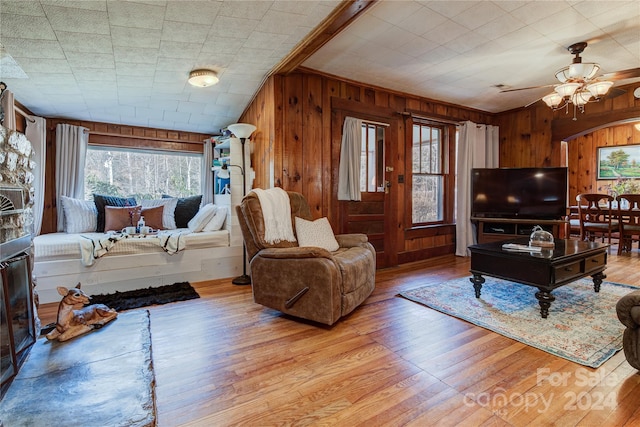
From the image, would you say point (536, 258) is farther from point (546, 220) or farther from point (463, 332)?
point (546, 220)

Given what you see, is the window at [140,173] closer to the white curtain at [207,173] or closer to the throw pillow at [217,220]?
the white curtain at [207,173]

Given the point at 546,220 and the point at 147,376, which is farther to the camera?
the point at 546,220

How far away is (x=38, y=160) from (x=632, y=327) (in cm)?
539

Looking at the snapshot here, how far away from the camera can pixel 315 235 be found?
2.95m

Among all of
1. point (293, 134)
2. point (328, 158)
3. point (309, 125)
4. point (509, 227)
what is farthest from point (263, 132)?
point (509, 227)

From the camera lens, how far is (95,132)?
13.8ft

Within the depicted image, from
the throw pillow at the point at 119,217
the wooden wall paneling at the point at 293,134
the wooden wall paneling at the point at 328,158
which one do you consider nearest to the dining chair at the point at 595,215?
the wooden wall paneling at the point at 328,158

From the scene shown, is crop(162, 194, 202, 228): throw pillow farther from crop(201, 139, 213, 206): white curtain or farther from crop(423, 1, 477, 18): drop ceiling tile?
crop(423, 1, 477, 18): drop ceiling tile

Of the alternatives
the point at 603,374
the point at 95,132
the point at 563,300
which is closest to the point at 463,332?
the point at 603,374

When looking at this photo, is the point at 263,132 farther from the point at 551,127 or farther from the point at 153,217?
the point at 551,127

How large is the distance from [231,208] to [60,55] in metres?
2.00

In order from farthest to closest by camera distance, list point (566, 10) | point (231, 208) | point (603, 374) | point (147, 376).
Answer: point (231, 208), point (566, 10), point (603, 374), point (147, 376)

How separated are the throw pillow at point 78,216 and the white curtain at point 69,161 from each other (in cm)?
16

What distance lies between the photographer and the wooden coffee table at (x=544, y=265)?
2.37m
